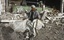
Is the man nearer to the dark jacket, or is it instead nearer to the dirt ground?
the dark jacket

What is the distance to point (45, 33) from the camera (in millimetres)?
13266

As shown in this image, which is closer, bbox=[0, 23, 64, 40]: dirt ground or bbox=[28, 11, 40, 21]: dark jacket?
bbox=[28, 11, 40, 21]: dark jacket

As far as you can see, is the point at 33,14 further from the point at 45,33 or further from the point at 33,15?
the point at 45,33

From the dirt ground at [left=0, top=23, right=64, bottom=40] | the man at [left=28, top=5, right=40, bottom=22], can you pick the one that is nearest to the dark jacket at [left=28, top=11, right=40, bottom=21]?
the man at [left=28, top=5, right=40, bottom=22]

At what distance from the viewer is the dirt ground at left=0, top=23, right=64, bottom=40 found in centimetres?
1319

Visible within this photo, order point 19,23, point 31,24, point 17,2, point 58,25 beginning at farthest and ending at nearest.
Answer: point 17,2, point 58,25, point 19,23, point 31,24

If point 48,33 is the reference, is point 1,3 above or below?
above

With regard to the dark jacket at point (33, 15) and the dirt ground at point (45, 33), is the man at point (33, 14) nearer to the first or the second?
the dark jacket at point (33, 15)

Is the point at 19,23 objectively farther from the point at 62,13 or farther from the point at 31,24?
the point at 62,13

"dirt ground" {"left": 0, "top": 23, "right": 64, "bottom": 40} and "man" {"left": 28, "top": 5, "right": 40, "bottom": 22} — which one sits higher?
"man" {"left": 28, "top": 5, "right": 40, "bottom": 22}

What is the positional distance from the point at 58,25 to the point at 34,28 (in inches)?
66.1

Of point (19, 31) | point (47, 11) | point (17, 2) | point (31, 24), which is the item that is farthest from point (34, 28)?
point (17, 2)

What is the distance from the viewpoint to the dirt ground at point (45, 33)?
13187mm

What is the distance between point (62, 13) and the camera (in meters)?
14.5
